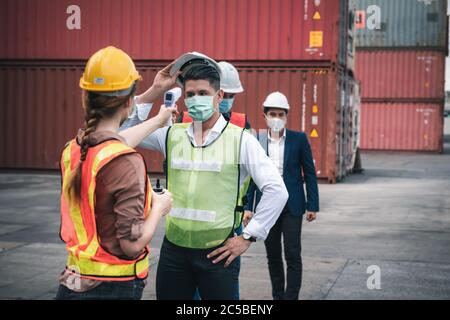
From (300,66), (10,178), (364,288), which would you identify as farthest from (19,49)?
(364,288)

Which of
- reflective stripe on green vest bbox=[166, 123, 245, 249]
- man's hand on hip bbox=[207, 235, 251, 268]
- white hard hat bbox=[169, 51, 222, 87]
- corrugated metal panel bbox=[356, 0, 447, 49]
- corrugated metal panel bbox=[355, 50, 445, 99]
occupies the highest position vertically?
corrugated metal panel bbox=[356, 0, 447, 49]

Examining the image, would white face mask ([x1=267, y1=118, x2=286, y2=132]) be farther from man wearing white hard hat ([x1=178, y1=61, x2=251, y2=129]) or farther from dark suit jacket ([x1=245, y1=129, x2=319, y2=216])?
man wearing white hard hat ([x1=178, y1=61, x2=251, y2=129])

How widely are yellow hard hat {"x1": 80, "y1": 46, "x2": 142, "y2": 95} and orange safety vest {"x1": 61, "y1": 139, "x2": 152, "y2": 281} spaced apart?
0.22 metres

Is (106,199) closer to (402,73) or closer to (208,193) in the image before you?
(208,193)

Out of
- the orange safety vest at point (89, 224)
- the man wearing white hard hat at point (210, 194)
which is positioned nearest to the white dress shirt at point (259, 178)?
the man wearing white hard hat at point (210, 194)

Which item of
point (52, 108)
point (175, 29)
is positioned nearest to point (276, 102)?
point (175, 29)

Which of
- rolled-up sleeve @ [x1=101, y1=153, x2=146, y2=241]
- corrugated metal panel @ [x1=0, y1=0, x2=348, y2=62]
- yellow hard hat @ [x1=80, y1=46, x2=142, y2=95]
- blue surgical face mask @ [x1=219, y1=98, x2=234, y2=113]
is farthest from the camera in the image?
corrugated metal panel @ [x1=0, y1=0, x2=348, y2=62]

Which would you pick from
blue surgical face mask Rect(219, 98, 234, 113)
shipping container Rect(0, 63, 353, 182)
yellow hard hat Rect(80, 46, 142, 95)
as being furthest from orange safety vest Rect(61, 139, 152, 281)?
shipping container Rect(0, 63, 353, 182)

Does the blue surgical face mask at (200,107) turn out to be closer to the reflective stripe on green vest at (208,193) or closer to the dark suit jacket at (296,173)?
the reflective stripe on green vest at (208,193)

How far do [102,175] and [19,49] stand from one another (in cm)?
1898

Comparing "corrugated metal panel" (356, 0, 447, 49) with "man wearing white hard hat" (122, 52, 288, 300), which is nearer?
"man wearing white hard hat" (122, 52, 288, 300)

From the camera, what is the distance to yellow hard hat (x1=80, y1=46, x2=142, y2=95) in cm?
277

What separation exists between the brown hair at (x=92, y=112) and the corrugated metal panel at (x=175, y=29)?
16.0 m
